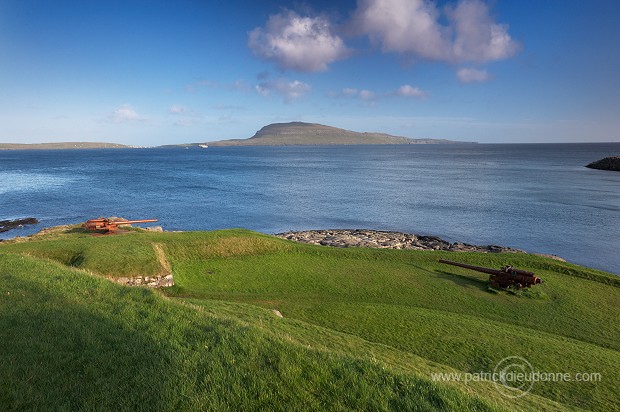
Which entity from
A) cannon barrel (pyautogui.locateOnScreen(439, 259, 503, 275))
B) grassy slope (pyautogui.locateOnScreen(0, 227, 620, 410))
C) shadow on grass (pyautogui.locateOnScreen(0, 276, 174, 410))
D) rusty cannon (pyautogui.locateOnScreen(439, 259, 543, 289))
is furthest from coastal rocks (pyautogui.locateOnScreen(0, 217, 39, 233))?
rusty cannon (pyautogui.locateOnScreen(439, 259, 543, 289))

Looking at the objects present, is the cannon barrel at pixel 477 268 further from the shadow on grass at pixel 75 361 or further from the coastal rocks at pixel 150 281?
the shadow on grass at pixel 75 361

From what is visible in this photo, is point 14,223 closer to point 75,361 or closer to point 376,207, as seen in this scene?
point 75,361

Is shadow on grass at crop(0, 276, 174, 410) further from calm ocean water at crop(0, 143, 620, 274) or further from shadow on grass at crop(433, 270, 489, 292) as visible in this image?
calm ocean water at crop(0, 143, 620, 274)

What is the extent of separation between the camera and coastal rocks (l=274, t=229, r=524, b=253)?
4641 cm

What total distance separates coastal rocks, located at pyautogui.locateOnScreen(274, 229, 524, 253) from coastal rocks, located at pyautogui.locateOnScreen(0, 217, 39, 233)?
4367 centimetres

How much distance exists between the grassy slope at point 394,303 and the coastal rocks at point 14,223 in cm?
3815

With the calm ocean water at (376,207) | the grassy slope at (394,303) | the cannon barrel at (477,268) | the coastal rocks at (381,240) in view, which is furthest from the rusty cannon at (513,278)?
the calm ocean water at (376,207)

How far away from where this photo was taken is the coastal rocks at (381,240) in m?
46.4

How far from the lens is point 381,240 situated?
49594 millimetres

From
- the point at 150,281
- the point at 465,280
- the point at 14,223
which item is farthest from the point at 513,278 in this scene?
the point at 14,223

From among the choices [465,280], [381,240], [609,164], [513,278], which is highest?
[609,164]

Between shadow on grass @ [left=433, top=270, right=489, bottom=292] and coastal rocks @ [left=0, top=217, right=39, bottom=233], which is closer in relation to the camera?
shadow on grass @ [left=433, top=270, right=489, bottom=292]

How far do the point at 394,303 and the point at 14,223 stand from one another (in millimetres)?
65276

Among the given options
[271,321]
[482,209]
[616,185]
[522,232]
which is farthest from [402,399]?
[616,185]
